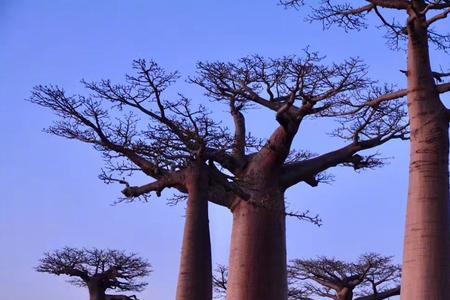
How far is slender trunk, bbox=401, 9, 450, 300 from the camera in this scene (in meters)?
3.18

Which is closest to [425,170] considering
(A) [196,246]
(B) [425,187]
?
(B) [425,187]

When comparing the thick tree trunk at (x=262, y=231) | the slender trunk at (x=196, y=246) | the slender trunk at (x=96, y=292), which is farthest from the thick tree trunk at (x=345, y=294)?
the slender trunk at (x=196, y=246)

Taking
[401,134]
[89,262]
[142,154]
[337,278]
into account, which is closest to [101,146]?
[142,154]

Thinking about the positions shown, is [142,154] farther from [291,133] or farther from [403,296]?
[403,296]

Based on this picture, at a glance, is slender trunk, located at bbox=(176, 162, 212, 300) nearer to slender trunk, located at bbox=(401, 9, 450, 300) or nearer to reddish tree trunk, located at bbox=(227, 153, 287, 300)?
reddish tree trunk, located at bbox=(227, 153, 287, 300)

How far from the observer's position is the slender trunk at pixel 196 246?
514 centimetres

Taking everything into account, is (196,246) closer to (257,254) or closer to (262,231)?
(257,254)

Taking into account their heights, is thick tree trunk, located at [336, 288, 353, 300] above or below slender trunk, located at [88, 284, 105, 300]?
above

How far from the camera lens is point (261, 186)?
20.2ft

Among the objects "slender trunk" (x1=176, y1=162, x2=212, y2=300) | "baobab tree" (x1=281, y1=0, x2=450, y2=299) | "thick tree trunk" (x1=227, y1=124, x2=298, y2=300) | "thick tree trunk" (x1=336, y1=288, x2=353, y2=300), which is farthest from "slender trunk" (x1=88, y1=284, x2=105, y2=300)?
"baobab tree" (x1=281, y1=0, x2=450, y2=299)

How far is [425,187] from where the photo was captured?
11.1 feet

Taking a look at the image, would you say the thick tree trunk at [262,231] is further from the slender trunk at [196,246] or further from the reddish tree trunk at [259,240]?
the slender trunk at [196,246]

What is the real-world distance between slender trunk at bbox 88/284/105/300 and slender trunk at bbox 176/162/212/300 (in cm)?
493

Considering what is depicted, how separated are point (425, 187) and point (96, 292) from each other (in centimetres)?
726
